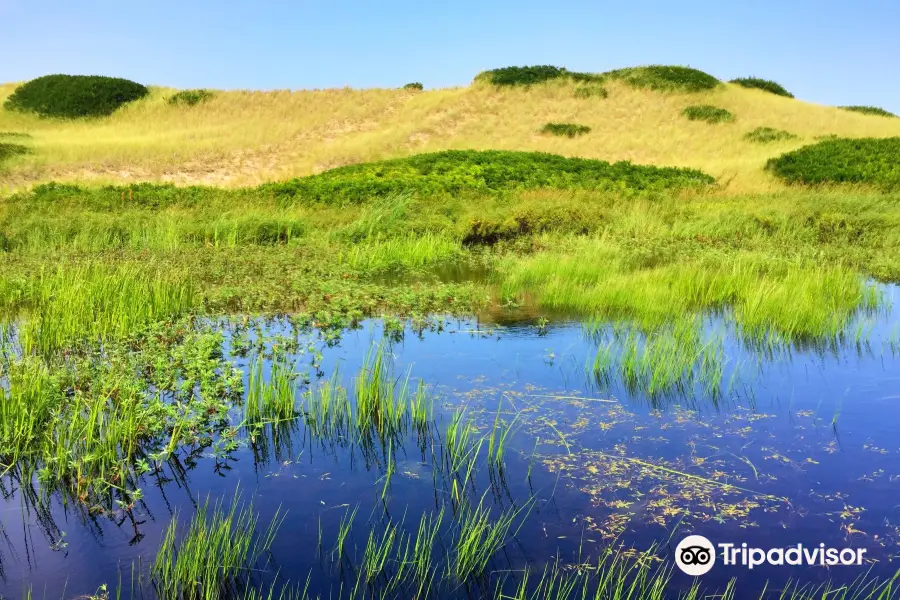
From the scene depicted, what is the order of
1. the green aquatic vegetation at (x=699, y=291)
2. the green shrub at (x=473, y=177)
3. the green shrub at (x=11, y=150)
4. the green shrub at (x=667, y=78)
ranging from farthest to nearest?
the green shrub at (x=667, y=78) → the green shrub at (x=11, y=150) → the green shrub at (x=473, y=177) → the green aquatic vegetation at (x=699, y=291)

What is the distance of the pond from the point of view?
4.16 m

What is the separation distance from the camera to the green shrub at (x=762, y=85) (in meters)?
49.0

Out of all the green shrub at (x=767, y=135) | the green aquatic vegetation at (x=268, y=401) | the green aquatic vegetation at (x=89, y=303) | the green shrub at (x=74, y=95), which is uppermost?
the green shrub at (x=74, y=95)

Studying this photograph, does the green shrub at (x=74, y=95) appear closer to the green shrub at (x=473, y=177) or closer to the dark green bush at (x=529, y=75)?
the dark green bush at (x=529, y=75)

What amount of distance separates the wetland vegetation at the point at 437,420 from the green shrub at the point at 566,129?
85.6 ft

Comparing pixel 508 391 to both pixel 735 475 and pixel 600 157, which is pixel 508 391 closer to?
pixel 735 475

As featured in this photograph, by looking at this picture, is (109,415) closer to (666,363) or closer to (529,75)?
(666,363)

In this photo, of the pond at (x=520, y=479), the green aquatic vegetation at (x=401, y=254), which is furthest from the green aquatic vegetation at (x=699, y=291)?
the green aquatic vegetation at (x=401, y=254)

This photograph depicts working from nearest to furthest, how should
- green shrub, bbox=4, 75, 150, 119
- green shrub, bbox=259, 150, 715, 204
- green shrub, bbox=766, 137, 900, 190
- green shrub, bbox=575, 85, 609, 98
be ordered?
1. green shrub, bbox=259, 150, 715, 204
2. green shrub, bbox=766, 137, 900, 190
3. green shrub, bbox=4, 75, 150, 119
4. green shrub, bbox=575, 85, 609, 98

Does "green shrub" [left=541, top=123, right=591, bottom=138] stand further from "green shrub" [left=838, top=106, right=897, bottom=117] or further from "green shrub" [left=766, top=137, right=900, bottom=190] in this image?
"green shrub" [left=838, top=106, right=897, bottom=117]

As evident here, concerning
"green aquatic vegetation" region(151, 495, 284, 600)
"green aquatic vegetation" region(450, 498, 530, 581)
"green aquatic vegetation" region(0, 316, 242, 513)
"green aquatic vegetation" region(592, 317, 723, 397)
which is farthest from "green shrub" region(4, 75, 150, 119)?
"green aquatic vegetation" region(450, 498, 530, 581)

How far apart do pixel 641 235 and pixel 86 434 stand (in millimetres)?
14020

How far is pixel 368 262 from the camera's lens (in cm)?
1384

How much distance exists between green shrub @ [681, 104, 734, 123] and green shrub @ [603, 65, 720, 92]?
3305 millimetres
